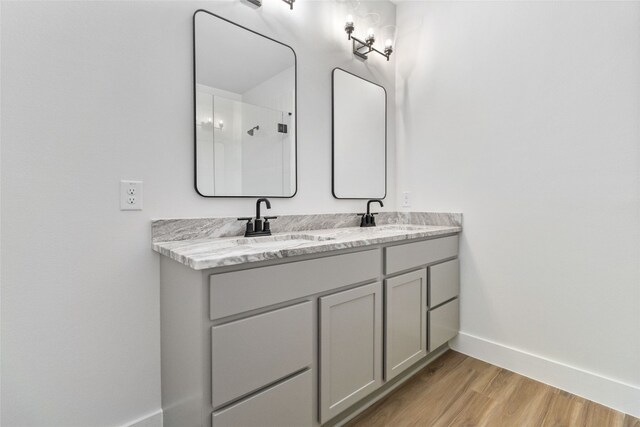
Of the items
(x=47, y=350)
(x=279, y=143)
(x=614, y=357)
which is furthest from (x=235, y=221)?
(x=614, y=357)

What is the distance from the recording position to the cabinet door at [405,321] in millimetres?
1552

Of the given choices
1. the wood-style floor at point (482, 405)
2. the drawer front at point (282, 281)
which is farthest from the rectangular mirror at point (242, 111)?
the wood-style floor at point (482, 405)

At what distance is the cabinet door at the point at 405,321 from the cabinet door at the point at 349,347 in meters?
0.07

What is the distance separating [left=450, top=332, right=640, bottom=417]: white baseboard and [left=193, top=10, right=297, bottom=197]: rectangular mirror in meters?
1.59

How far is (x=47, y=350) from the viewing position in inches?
43.4

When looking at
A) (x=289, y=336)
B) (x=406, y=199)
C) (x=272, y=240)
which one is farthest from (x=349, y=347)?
(x=406, y=199)

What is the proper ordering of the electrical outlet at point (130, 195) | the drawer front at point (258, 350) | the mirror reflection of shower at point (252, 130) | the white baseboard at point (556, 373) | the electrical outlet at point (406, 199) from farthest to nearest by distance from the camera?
the electrical outlet at point (406, 199) → the mirror reflection of shower at point (252, 130) → the white baseboard at point (556, 373) → the electrical outlet at point (130, 195) → the drawer front at point (258, 350)

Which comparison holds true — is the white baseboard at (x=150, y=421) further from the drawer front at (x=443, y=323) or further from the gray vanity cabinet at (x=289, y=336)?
the drawer front at (x=443, y=323)

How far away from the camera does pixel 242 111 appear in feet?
5.21

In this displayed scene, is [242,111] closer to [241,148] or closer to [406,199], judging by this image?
[241,148]

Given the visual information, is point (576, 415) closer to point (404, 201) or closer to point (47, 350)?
point (404, 201)

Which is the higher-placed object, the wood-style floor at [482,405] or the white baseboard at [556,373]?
the white baseboard at [556,373]

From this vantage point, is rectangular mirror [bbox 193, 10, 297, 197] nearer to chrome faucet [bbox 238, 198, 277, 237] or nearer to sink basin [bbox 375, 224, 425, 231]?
chrome faucet [bbox 238, 198, 277, 237]

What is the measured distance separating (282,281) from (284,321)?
14 cm
